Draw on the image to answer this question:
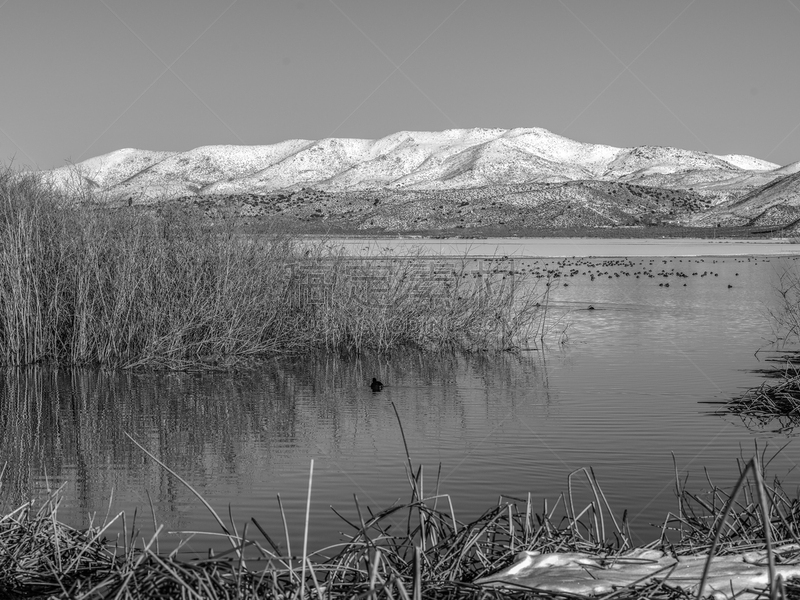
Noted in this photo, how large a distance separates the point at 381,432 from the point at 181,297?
16.9 feet

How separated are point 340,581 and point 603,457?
4.85m

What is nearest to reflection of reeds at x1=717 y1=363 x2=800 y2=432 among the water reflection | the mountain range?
the water reflection

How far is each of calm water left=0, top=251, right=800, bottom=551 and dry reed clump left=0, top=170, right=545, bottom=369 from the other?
64 cm

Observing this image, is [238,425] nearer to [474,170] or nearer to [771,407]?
[771,407]

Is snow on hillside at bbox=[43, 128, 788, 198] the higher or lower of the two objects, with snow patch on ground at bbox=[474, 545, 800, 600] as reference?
higher

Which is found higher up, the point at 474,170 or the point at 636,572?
the point at 474,170

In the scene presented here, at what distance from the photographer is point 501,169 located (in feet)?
517

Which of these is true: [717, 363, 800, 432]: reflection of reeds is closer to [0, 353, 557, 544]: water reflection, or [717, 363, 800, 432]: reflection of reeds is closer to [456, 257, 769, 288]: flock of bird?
[0, 353, 557, 544]: water reflection

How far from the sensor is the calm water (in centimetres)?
716

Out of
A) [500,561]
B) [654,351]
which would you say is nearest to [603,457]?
[500,561]

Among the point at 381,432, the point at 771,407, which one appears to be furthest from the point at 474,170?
the point at 381,432

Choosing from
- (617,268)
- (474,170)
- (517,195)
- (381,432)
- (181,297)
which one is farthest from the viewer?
(474,170)

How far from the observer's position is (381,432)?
9.59 m

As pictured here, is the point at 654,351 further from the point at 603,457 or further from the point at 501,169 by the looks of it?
the point at 501,169
